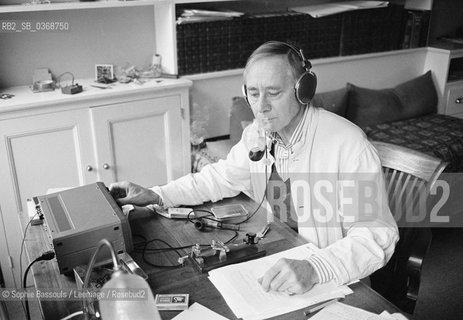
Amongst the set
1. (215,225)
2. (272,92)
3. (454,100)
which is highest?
(272,92)

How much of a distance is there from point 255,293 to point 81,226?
0.47 meters

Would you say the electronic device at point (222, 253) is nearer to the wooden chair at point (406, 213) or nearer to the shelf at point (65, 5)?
the wooden chair at point (406, 213)

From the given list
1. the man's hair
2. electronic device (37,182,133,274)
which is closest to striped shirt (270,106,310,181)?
the man's hair

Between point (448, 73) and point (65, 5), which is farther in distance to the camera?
point (448, 73)

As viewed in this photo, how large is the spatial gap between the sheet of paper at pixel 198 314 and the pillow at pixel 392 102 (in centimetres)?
242

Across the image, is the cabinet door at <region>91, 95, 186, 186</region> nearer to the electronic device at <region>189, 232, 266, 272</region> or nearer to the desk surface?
the desk surface

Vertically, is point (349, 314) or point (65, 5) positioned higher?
point (65, 5)

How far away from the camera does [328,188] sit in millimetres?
1543

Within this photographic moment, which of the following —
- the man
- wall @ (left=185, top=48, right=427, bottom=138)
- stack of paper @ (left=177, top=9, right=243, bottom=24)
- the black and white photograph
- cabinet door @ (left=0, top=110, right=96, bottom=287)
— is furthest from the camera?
wall @ (left=185, top=48, right=427, bottom=138)

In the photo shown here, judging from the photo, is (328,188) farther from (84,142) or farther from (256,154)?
(84,142)

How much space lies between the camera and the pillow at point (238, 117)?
109 inches

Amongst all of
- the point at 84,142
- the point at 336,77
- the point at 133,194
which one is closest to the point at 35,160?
the point at 84,142

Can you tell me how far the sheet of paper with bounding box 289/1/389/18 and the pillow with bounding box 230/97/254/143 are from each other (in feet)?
2.45

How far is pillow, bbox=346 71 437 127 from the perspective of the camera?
3.27 meters
